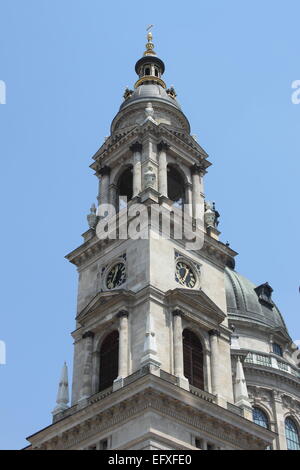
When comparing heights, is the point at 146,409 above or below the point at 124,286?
below

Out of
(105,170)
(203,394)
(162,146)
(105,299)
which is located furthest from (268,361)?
(203,394)

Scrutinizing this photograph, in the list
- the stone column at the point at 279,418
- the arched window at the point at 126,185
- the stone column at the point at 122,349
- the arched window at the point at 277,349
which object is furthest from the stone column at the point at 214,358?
the arched window at the point at 277,349

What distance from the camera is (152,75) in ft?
210

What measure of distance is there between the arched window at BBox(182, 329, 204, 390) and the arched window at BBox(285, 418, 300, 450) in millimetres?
19756

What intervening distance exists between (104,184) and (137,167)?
3.76m

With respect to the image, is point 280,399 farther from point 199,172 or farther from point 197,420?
point 197,420

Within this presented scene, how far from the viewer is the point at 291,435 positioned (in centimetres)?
6562

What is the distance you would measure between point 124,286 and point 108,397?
309 inches

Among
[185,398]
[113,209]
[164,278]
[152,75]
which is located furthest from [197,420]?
[152,75]

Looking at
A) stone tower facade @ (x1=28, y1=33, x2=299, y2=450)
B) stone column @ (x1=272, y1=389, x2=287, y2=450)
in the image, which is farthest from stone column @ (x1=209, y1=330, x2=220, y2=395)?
stone column @ (x1=272, y1=389, x2=287, y2=450)

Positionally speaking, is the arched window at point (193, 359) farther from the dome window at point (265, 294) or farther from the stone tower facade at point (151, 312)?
the dome window at point (265, 294)

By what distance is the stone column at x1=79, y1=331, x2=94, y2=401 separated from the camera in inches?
1833

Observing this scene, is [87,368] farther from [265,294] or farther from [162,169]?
[265,294]

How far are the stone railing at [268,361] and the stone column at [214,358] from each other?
60.0 ft
